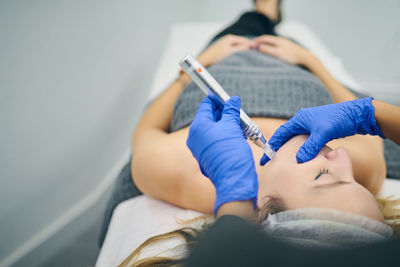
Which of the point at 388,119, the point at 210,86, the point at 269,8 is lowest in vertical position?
the point at 388,119

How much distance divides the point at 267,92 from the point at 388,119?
33cm

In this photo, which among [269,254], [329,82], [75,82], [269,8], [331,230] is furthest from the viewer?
[269,8]

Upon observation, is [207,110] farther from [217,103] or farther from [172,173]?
[172,173]

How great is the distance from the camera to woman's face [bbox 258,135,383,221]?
41 centimetres

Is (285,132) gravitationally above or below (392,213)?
above

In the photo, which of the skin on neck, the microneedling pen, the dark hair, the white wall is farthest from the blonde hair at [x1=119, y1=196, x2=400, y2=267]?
the skin on neck

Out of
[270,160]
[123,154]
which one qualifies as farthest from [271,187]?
[123,154]

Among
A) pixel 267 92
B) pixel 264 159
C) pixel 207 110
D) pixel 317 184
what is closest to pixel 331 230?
pixel 317 184

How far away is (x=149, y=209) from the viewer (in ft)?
2.33

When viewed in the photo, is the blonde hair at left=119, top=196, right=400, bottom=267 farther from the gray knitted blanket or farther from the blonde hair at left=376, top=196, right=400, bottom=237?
the gray knitted blanket

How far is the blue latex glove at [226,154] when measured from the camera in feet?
1.40

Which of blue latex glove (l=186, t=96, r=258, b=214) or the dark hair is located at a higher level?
blue latex glove (l=186, t=96, r=258, b=214)

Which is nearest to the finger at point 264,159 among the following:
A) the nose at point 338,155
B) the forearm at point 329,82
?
the nose at point 338,155

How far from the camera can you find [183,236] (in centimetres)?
58
